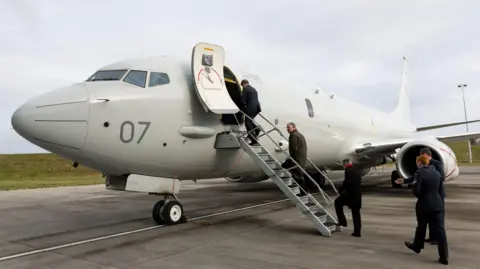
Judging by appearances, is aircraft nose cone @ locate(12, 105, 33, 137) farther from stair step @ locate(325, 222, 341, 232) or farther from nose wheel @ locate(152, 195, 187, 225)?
stair step @ locate(325, 222, 341, 232)

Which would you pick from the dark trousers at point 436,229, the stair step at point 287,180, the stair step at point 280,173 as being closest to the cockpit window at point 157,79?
the stair step at point 280,173

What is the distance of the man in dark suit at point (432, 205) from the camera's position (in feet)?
16.9

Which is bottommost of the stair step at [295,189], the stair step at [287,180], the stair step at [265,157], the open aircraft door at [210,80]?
the stair step at [295,189]

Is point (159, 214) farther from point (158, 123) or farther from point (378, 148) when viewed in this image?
point (378, 148)

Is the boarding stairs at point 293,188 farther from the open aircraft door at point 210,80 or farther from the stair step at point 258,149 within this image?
the open aircraft door at point 210,80

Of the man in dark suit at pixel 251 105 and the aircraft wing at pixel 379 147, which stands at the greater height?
the man in dark suit at pixel 251 105

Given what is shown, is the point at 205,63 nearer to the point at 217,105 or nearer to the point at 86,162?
the point at 217,105

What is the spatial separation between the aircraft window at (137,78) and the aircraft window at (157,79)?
5.2 inches

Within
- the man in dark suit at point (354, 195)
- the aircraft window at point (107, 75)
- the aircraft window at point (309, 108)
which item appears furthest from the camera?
the aircraft window at point (309, 108)

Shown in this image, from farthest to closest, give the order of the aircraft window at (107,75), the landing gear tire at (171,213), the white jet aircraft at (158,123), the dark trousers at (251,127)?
the dark trousers at (251,127), the landing gear tire at (171,213), the aircraft window at (107,75), the white jet aircraft at (158,123)

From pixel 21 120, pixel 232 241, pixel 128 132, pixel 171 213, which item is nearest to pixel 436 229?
pixel 232 241

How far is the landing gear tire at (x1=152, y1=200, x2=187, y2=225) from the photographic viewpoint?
7988 mm

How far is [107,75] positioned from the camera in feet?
25.1

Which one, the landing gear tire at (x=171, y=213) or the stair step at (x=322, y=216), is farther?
the landing gear tire at (x=171, y=213)
